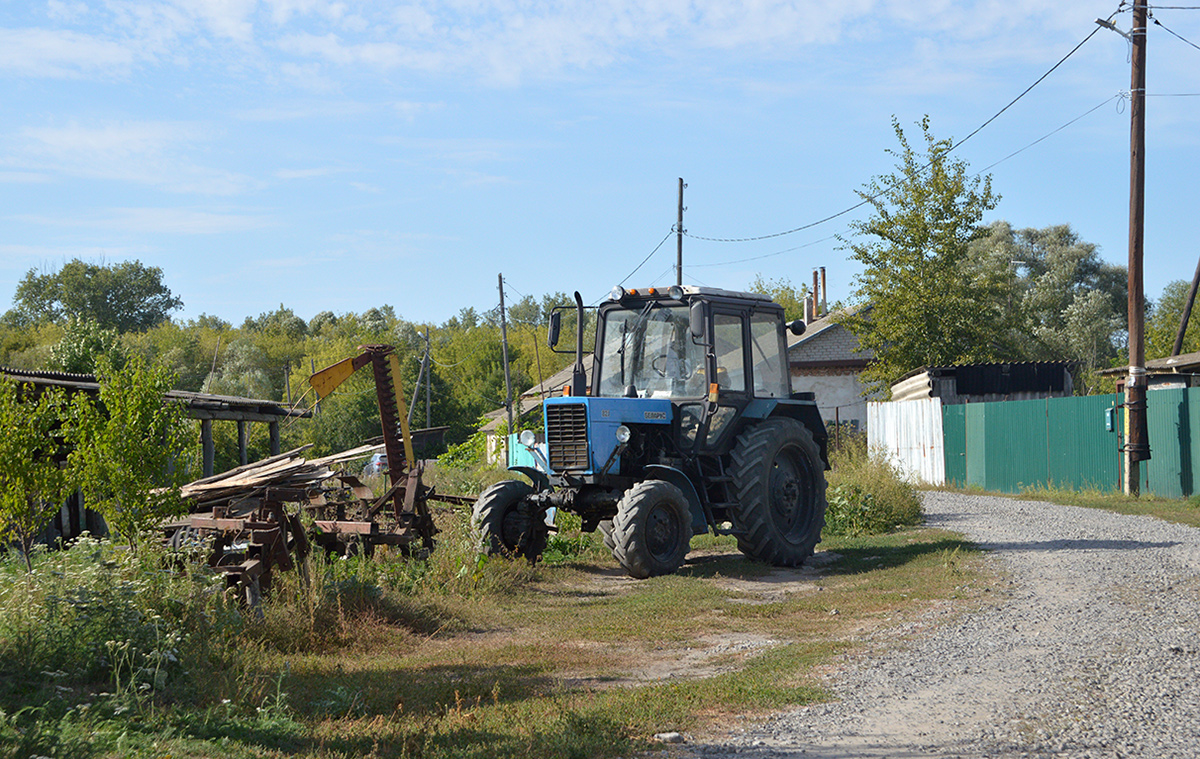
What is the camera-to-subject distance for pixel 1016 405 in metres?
21.4

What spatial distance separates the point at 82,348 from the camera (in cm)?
3272

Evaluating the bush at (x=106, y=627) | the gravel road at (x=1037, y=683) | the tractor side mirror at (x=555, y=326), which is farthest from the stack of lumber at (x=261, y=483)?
the gravel road at (x=1037, y=683)

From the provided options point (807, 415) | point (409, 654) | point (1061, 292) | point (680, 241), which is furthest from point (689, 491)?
point (1061, 292)

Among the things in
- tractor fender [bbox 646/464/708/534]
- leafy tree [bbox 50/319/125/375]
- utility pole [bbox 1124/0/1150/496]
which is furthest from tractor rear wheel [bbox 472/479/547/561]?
leafy tree [bbox 50/319/125/375]

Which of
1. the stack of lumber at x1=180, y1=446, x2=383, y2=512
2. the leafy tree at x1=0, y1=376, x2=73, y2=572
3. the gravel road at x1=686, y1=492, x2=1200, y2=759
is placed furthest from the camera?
the stack of lumber at x1=180, y1=446, x2=383, y2=512

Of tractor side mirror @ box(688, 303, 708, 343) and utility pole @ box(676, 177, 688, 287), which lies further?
utility pole @ box(676, 177, 688, 287)

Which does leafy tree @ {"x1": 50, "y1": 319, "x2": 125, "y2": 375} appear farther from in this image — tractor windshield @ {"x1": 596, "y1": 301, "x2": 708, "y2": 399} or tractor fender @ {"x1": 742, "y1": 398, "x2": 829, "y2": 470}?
tractor fender @ {"x1": 742, "y1": 398, "x2": 829, "y2": 470}

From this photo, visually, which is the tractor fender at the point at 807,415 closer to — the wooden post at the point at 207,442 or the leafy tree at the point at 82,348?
the wooden post at the point at 207,442

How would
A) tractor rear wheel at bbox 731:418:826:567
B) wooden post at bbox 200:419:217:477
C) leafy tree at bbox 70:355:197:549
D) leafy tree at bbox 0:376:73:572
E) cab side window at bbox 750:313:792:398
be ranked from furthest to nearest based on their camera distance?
wooden post at bbox 200:419:217:477 → cab side window at bbox 750:313:792:398 → tractor rear wheel at bbox 731:418:826:567 → leafy tree at bbox 70:355:197:549 → leafy tree at bbox 0:376:73:572

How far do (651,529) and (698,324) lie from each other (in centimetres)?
218

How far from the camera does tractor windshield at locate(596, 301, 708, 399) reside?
1123 centimetres

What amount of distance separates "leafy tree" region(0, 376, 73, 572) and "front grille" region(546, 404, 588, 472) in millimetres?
4819

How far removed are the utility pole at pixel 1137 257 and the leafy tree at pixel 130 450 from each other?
1575 cm

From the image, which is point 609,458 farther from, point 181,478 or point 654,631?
point 181,478
